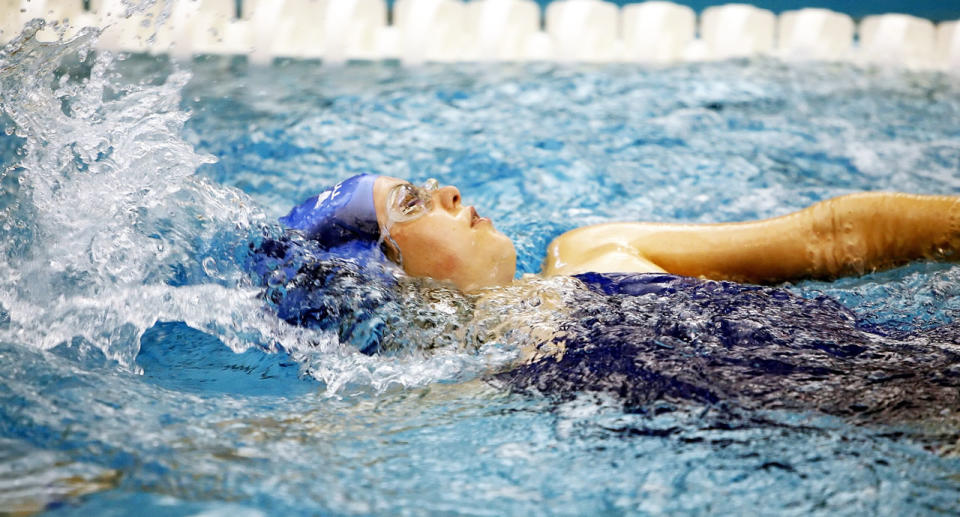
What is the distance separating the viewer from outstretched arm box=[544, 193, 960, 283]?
7.61 feet

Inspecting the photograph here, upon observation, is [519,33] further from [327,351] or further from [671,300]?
[327,351]

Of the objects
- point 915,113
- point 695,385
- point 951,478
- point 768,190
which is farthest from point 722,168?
point 951,478

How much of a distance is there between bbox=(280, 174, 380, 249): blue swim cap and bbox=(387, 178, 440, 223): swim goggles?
0.05 m

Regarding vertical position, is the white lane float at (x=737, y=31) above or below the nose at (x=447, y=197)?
above

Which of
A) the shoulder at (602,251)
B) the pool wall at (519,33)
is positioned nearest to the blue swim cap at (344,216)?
the shoulder at (602,251)

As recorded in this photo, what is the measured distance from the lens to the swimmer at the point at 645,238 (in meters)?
2.15

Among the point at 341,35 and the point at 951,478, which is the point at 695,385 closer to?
the point at 951,478

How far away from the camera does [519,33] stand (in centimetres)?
643

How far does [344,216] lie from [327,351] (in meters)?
0.38

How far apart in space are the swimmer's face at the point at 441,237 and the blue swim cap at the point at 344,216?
0.03 m

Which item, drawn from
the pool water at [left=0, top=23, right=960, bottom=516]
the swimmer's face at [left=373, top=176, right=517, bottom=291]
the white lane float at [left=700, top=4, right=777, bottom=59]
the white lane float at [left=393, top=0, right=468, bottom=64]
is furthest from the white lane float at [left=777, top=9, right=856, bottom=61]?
A: the swimmer's face at [left=373, top=176, right=517, bottom=291]

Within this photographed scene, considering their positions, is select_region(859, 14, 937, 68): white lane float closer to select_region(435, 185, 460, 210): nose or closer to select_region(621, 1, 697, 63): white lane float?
select_region(621, 1, 697, 63): white lane float

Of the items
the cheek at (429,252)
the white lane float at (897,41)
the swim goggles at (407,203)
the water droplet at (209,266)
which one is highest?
the white lane float at (897,41)

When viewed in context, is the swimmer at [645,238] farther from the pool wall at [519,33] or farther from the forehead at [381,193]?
the pool wall at [519,33]
